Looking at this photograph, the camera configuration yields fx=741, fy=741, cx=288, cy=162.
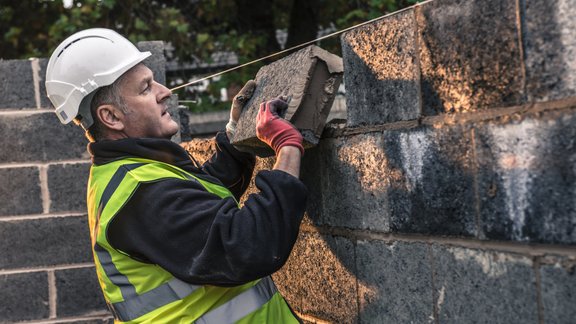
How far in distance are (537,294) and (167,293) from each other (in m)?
1.19

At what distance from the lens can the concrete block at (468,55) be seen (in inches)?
74.5

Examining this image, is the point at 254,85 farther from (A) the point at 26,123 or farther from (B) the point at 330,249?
(A) the point at 26,123

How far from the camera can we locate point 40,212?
458cm

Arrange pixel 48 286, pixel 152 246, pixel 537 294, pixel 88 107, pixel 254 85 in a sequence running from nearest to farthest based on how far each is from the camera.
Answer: pixel 537 294 < pixel 152 246 < pixel 88 107 < pixel 254 85 < pixel 48 286

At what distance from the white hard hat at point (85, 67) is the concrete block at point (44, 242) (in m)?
1.90

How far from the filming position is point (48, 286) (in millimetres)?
4547

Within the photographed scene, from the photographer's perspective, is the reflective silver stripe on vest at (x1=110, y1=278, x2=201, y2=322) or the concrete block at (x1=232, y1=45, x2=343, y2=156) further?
the concrete block at (x1=232, y1=45, x2=343, y2=156)

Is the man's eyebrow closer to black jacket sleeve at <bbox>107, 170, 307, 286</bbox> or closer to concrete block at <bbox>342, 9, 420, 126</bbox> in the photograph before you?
black jacket sleeve at <bbox>107, 170, 307, 286</bbox>

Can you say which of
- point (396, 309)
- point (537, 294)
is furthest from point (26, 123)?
point (537, 294)

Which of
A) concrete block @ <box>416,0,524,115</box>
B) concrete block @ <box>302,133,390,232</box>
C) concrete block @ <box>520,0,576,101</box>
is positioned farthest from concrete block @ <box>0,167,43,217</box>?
concrete block @ <box>520,0,576,101</box>

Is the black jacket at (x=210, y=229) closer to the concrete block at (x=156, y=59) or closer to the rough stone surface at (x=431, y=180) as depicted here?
the rough stone surface at (x=431, y=180)

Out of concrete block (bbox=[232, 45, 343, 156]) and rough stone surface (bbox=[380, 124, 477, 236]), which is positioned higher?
concrete block (bbox=[232, 45, 343, 156])

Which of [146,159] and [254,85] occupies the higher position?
[254,85]

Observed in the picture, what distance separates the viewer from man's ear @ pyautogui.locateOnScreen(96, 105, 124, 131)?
272 cm
